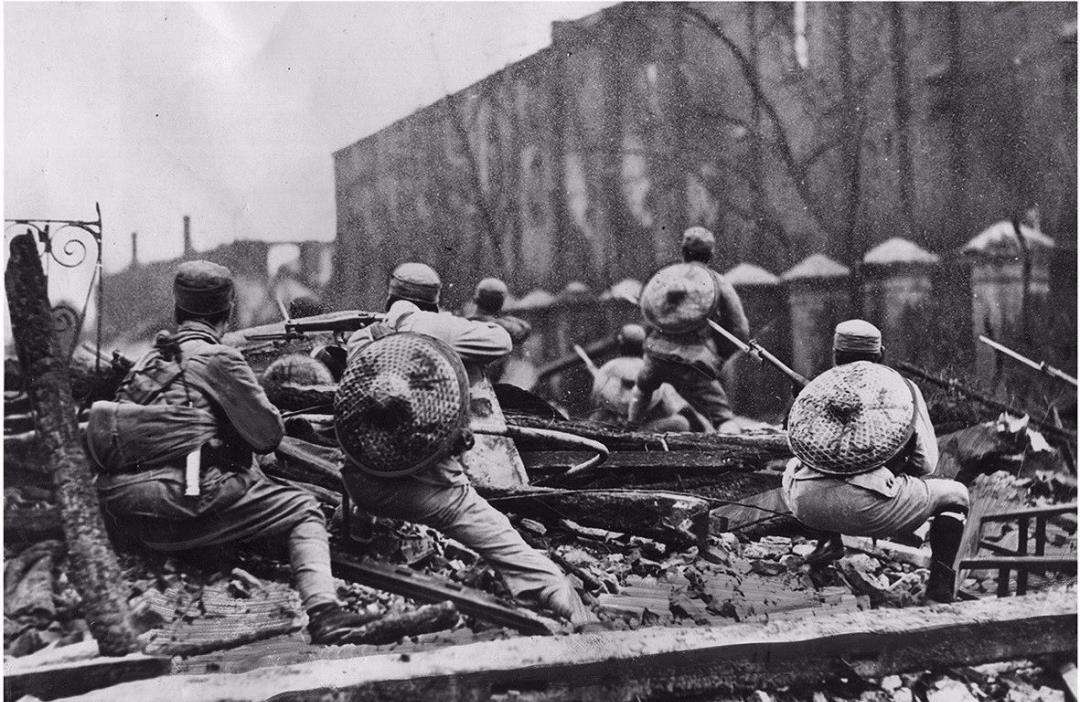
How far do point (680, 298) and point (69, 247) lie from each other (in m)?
3.34

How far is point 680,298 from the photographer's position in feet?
19.8

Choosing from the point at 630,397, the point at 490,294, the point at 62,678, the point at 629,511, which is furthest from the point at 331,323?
the point at 630,397

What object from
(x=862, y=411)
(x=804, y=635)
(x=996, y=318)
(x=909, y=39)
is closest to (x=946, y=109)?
(x=909, y=39)

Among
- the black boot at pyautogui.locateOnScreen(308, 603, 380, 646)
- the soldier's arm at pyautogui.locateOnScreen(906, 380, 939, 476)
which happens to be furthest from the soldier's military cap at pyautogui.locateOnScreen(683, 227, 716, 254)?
the black boot at pyautogui.locateOnScreen(308, 603, 380, 646)

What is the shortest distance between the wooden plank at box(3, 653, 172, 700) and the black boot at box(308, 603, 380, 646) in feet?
2.40

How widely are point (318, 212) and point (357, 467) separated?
50.6 inches

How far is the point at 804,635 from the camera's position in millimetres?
4582

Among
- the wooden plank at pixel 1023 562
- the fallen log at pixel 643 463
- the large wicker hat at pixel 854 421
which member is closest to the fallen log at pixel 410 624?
the fallen log at pixel 643 463

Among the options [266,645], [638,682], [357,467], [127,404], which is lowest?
[638,682]

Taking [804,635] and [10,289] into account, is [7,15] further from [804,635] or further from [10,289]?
[804,635]

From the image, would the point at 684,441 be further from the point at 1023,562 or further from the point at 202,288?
the point at 202,288

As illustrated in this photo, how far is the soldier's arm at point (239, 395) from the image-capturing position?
4.16 metres

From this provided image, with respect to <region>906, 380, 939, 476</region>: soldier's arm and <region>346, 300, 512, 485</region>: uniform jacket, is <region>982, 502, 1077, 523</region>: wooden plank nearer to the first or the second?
<region>906, 380, 939, 476</region>: soldier's arm

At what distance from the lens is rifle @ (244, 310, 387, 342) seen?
4727 mm
